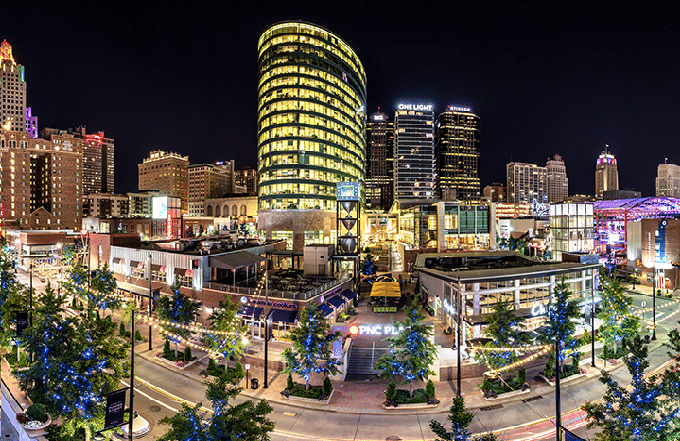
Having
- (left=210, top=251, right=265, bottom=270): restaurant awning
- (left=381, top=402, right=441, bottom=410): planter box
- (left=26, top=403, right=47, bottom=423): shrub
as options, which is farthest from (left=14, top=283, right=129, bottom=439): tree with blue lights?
(left=210, top=251, right=265, bottom=270): restaurant awning

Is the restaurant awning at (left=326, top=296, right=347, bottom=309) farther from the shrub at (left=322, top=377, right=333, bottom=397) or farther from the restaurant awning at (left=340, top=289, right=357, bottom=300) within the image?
the shrub at (left=322, top=377, right=333, bottom=397)

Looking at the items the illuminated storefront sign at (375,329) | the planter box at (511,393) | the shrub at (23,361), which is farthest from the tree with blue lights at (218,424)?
the shrub at (23,361)

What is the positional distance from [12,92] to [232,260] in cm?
17239

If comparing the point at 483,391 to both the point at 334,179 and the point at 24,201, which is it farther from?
the point at 24,201

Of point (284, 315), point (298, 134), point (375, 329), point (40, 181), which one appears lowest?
point (375, 329)

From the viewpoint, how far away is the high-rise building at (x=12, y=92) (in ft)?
470

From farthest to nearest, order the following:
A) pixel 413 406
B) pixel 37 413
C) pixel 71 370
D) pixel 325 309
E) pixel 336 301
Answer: pixel 336 301
pixel 325 309
pixel 413 406
pixel 37 413
pixel 71 370

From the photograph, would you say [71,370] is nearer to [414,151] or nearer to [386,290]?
[386,290]

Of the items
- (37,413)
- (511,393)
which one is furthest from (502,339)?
(37,413)

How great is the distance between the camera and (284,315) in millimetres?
31969

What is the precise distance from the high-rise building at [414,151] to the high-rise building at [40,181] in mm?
139267

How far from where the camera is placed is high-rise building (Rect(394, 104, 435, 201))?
186875 mm

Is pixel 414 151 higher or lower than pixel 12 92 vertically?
lower

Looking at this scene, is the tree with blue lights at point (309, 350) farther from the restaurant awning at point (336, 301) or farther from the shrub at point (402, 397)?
the restaurant awning at point (336, 301)
